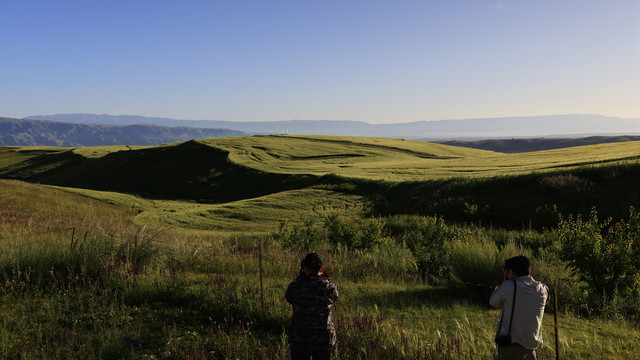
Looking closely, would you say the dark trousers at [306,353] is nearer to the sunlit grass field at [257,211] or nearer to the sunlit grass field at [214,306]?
the sunlit grass field at [214,306]

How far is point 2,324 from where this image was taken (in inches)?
264

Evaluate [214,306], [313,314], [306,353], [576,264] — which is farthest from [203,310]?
[576,264]

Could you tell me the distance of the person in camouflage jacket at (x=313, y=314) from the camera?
5070mm

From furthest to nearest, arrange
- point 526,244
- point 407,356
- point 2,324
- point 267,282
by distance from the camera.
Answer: point 526,244 → point 267,282 → point 2,324 → point 407,356

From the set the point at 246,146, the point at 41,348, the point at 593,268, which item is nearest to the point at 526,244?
the point at 593,268

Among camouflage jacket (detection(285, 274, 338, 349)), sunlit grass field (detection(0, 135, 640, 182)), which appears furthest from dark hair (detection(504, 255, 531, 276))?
sunlit grass field (detection(0, 135, 640, 182))

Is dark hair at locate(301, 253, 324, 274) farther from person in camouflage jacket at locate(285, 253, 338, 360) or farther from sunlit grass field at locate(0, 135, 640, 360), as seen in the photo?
sunlit grass field at locate(0, 135, 640, 360)

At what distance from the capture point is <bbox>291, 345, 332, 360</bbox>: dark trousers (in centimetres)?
506

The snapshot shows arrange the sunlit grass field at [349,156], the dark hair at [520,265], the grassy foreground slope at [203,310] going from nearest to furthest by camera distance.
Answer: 1. the dark hair at [520,265]
2. the grassy foreground slope at [203,310]
3. the sunlit grass field at [349,156]

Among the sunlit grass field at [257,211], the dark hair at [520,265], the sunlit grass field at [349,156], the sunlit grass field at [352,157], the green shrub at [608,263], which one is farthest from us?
the sunlit grass field at [349,156]

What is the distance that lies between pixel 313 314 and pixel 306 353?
0.51 m

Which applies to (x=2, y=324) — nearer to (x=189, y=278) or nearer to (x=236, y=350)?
(x=189, y=278)

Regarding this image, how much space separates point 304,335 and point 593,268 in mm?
7261

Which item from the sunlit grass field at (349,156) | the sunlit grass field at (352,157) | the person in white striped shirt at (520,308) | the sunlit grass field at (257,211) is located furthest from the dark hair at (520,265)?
the sunlit grass field at (349,156)
